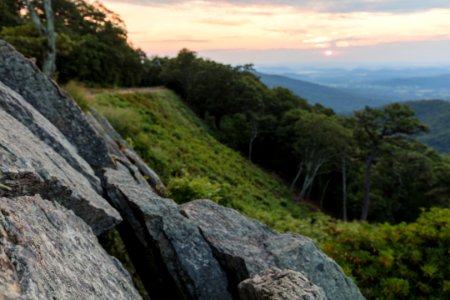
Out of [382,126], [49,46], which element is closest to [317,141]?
[382,126]

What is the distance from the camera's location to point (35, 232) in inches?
163

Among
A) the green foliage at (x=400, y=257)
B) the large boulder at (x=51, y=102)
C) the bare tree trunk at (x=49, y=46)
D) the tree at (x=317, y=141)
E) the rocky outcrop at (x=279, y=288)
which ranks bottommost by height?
the tree at (x=317, y=141)

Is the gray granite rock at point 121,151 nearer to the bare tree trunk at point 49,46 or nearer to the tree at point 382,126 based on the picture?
the bare tree trunk at point 49,46

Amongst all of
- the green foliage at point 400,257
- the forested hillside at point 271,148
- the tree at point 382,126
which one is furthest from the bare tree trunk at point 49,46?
the tree at point 382,126

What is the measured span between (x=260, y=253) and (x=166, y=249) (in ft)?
5.55

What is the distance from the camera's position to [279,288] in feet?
17.7

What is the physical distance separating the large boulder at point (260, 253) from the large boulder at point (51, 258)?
1892 millimetres

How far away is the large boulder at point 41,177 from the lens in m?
4.69

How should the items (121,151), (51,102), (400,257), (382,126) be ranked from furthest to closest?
1. (382,126)
2. (121,151)
3. (400,257)
4. (51,102)

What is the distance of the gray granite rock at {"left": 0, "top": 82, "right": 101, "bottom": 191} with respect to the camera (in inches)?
284

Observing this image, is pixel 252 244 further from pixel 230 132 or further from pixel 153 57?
pixel 153 57

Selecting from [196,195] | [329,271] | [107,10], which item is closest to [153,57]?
[107,10]

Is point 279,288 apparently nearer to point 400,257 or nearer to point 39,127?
point 39,127

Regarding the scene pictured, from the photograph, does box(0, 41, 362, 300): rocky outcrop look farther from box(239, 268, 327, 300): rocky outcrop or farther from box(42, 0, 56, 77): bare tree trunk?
box(42, 0, 56, 77): bare tree trunk
